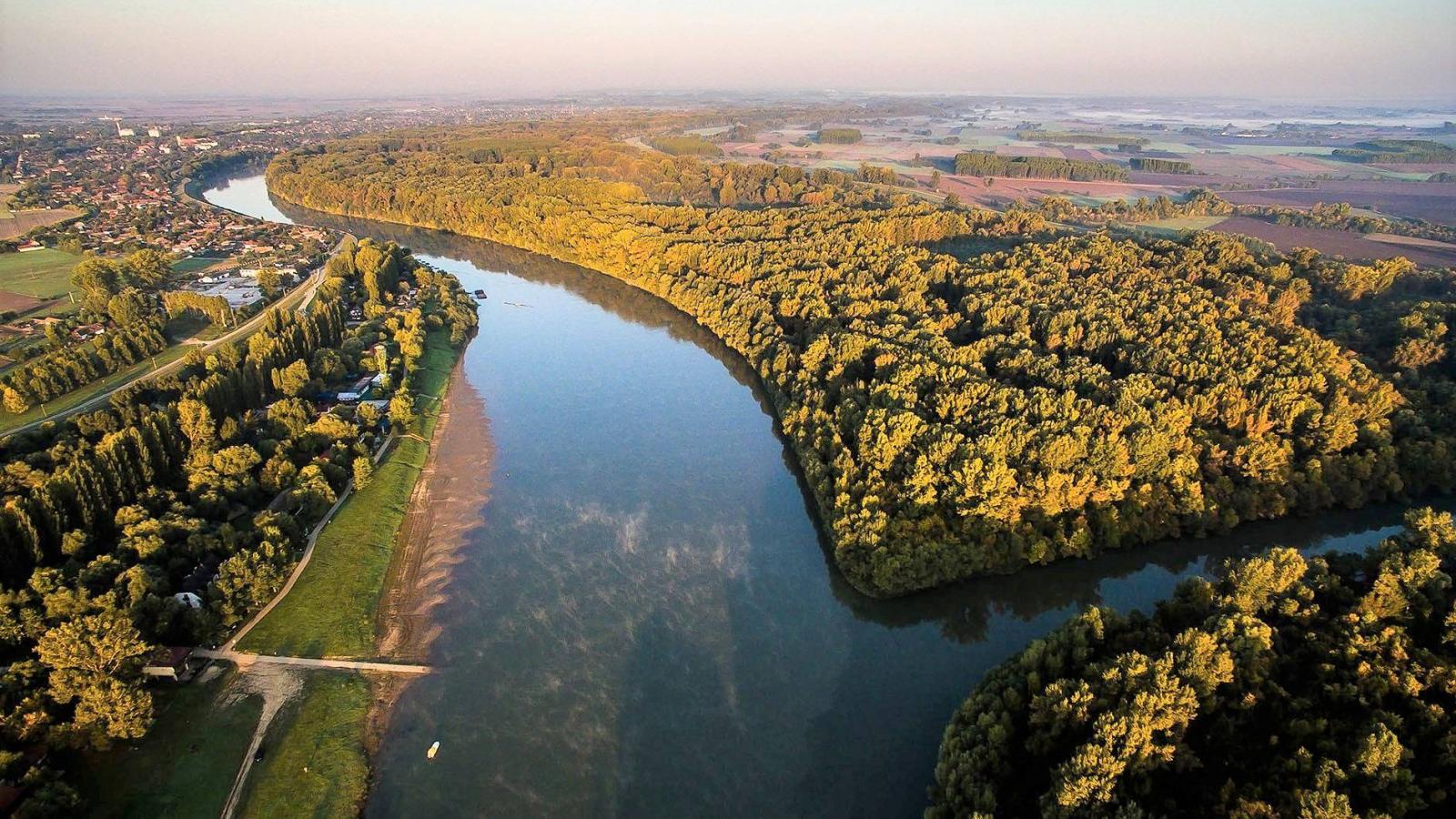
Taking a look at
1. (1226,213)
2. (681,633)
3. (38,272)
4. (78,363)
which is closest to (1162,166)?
(1226,213)

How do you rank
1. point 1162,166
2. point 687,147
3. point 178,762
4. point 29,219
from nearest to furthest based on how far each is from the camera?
point 178,762 → point 29,219 → point 1162,166 → point 687,147

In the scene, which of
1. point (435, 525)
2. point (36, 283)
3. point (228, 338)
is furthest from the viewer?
point (36, 283)

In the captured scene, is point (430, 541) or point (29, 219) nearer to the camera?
point (430, 541)

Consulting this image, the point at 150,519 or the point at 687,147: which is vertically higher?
the point at 687,147

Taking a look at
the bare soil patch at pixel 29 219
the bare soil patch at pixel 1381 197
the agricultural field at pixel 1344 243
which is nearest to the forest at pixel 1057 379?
the agricultural field at pixel 1344 243

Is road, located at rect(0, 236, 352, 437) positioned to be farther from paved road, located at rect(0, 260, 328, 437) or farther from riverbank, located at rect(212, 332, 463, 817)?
riverbank, located at rect(212, 332, 463, 817)

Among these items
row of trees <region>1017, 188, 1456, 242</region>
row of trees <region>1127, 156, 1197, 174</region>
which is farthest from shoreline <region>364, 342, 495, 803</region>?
row of trees <region>1127, 156, 1197, 174</region>

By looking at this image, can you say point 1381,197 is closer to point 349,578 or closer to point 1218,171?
point 1218,171
